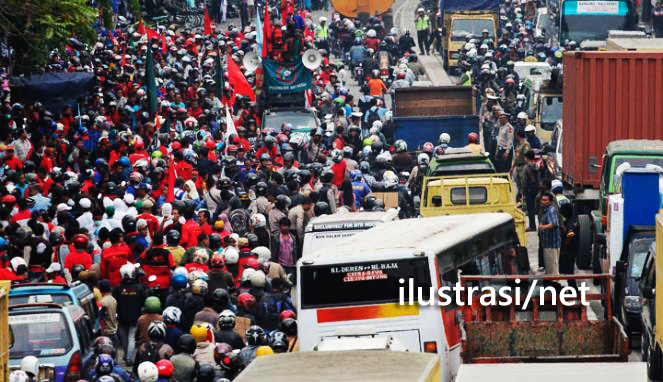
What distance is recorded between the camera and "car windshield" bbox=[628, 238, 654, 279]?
21016 millimetres

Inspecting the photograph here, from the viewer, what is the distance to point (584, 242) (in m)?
25.5

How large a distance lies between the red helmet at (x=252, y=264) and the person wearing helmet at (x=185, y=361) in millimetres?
3961

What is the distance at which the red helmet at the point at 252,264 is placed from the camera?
2003cm

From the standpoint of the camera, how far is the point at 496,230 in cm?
2102

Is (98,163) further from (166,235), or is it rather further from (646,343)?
(646,343)

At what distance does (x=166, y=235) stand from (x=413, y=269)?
5044mm

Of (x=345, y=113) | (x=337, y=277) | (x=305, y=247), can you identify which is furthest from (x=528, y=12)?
(x=337, y=277)

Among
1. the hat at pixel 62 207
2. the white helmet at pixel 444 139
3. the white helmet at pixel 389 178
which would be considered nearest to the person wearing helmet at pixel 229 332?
the hat at pixel 62 207

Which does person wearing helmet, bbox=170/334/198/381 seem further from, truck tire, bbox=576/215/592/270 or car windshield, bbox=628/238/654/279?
truck tire, bbox=576/215/592/270

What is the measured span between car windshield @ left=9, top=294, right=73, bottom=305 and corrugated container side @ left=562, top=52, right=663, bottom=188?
40.1ft

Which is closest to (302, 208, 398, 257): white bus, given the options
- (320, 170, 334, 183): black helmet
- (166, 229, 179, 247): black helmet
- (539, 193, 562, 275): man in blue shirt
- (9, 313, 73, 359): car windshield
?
(166, 229, 179, 247): black helmet

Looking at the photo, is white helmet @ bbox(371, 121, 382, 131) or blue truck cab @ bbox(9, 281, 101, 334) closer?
blue truck cab @ bbox(9, 281, 101, 334)

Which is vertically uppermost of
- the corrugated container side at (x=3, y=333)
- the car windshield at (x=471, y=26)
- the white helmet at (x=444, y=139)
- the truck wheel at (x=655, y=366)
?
the corrugated container side at (x=3, y=333)

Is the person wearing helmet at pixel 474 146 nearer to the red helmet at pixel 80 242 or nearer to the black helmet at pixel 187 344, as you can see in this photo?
the red helmet at pixel 80 242
